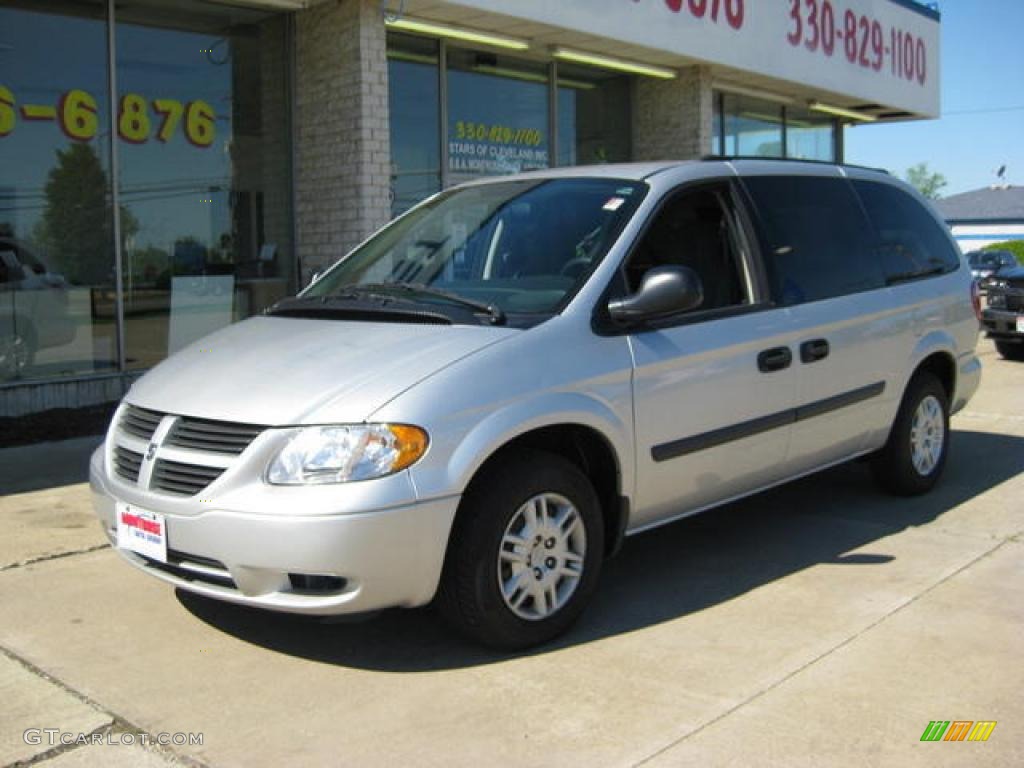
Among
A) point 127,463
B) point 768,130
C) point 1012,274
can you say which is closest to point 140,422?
point 127,463

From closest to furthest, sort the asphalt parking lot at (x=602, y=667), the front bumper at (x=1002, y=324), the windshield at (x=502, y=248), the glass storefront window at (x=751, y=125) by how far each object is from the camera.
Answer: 1. the asphalt parking lot at (x=602, y=667)
2. the windshield at (x=502, y=248)
3. the front bumper at (x=1002, y=324)
4. the glass storefront window at (x=751, y=125)

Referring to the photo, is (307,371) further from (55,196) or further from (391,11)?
(391,11)

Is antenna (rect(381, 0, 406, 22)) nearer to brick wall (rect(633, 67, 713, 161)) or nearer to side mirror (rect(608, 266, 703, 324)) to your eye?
brick wall (rect(633, 67, 713, 161))

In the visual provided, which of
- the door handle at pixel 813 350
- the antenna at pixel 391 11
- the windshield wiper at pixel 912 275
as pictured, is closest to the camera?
the door handle at pixel 813 350

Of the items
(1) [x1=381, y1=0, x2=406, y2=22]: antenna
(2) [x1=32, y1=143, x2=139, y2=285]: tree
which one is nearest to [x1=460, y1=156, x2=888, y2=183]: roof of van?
(1) [x1=381, y1=0, x2=406, y2=22]: antenna

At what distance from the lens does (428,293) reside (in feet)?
14.8

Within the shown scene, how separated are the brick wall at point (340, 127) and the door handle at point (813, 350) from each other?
580 centimetres

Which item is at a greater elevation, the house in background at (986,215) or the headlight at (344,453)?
the house in background at (986,215)

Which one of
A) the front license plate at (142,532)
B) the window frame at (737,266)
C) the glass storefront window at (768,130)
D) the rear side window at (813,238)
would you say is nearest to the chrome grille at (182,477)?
the front license plate at (142,532)

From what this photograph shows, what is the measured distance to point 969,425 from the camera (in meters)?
8.66

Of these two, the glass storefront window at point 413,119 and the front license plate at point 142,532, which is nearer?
the front license plate at point 142,532

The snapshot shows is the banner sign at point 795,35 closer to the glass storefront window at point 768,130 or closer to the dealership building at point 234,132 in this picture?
the dealership building at point 234,132

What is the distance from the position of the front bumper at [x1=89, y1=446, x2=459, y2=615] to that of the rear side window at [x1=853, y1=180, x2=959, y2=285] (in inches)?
134

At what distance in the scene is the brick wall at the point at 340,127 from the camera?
9969 millimetres
